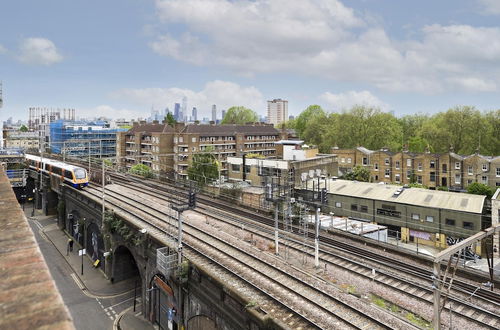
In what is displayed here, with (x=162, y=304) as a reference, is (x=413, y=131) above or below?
above

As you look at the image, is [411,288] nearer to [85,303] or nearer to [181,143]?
[85,303]

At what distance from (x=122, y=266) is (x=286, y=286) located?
61.6 ft

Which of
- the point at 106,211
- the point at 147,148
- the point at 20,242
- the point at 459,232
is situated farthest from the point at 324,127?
the point at 20,242

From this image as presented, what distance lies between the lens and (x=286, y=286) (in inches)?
612

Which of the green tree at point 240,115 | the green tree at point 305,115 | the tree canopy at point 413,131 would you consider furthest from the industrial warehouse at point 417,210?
the green tree at point 240,115

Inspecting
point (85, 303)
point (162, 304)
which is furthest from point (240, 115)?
point (162, 304)

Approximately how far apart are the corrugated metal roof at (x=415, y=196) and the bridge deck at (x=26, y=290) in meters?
36.4

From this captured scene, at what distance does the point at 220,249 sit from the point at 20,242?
1707 centimetres

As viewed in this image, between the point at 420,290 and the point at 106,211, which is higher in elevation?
the point at 106,211

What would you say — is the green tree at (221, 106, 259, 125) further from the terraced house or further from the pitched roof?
the terraced house

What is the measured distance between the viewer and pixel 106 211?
A: 27.5 meters

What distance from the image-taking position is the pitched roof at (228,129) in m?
71.1

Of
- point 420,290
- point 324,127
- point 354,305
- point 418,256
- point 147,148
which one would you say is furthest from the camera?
point 324,127

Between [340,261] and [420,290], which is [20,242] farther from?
[340,261]
